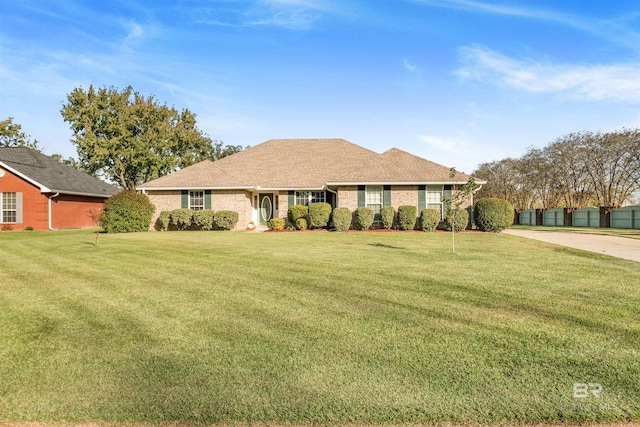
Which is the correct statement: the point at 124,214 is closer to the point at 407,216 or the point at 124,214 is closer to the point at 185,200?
the point at 185,200

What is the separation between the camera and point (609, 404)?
108 inches

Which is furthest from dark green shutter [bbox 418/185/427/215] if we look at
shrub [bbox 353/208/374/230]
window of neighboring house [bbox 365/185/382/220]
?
shrub [bbox 353/208/374/230]

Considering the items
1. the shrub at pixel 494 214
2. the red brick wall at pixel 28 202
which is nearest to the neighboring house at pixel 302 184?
the shrub at pixel 494 214

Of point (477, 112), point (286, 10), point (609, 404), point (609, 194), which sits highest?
point (286, 10)

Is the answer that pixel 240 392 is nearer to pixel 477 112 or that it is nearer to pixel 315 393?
pixel 315 393

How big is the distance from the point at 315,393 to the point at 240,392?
601 millimetres

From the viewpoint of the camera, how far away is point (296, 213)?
66.8ft

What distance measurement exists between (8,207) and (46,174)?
3.05 meters

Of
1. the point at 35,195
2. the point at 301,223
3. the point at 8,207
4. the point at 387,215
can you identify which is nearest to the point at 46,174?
the point at 35,195

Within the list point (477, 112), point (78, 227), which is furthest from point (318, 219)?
point (78, 227)

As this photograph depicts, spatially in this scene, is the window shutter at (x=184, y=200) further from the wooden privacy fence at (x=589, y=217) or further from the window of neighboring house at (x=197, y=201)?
the wooden privacy fence at (x=589, y=217)

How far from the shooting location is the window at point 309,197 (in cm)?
2244

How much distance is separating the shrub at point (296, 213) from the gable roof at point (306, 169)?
6.25 ft

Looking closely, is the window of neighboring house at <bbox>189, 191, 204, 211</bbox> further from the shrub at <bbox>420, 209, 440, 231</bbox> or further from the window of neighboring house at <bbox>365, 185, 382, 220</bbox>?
the shrub at <bbox>420, 209, 440, 231</bbox>
